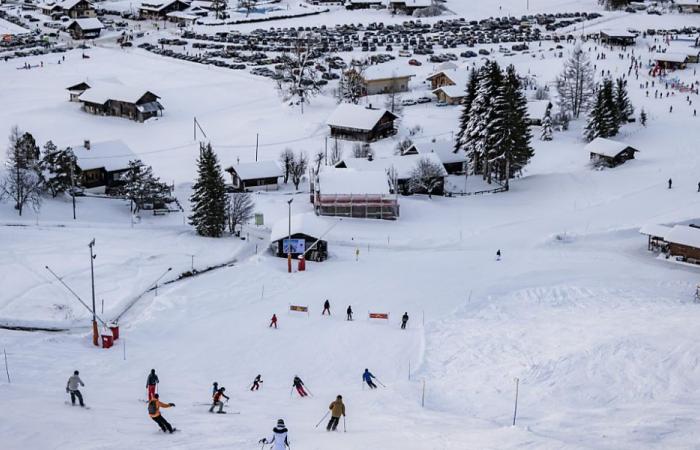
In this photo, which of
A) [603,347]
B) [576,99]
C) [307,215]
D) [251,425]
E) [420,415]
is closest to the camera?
[251,425]

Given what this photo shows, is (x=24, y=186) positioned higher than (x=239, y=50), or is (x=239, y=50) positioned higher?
(x=239, y=50)

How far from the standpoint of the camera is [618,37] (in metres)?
98.9

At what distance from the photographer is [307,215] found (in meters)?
45.4

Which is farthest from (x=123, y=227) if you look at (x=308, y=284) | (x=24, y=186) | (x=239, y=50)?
(x=239, y=50)

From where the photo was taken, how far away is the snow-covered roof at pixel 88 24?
370 ft

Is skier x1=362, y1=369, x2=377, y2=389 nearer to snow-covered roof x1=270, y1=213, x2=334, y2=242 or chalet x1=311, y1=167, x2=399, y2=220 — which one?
snow-covered roof x1=270, y1=213, x2=334, y2=242

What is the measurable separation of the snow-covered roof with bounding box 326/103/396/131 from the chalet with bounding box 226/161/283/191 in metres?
12.6

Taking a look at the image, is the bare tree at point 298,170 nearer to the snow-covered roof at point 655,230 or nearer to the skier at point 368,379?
the snow-covered roof at point 655,230

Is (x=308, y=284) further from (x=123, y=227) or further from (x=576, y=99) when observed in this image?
(x=576, y=99)

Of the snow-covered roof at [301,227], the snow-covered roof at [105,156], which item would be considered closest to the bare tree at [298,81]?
the snow-covered roof at [105,156]

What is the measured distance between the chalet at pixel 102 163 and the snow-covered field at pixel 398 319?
11.6 ft

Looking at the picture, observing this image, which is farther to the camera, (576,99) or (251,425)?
(576,99)

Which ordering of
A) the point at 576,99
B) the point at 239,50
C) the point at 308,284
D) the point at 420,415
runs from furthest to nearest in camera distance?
the point at 239,50, the point at 576,99, the point at 308,284, the point at 420,415

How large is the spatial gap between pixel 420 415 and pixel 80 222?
97.0 ft
